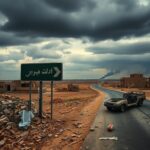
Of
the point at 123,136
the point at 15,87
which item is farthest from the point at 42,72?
the point at 15,87

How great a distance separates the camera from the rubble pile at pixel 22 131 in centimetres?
1394

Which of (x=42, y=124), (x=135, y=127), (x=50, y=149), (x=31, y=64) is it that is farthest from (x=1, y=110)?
(x=135, y=127)

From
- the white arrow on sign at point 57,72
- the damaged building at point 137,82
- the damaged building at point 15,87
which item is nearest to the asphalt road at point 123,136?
the white arrow on sign at point 57,72

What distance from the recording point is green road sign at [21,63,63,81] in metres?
19.9

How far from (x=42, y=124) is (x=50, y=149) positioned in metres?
5.45

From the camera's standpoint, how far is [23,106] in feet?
70.4

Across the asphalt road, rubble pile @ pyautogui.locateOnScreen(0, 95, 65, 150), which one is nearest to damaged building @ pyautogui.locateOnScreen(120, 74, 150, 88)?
the asphalt road

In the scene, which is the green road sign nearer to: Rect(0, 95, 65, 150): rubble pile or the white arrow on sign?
the white arrow on sign

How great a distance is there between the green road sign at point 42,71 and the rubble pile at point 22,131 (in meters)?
2.36

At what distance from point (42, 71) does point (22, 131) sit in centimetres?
538

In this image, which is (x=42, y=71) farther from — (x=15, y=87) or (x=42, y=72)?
(x=15, y=87)

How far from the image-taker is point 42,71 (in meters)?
20.5

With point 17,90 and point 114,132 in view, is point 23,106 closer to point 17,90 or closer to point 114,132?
point 114,132

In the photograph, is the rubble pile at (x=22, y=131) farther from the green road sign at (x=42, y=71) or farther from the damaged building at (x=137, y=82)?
the damaged building at (x=137, y=82)
